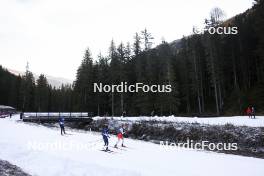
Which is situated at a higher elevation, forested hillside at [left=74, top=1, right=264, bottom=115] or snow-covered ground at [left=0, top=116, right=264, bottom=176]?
forested hillside at [left=74, top=1, right=264, bottom=115]

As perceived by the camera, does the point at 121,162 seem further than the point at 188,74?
No

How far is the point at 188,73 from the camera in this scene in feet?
201

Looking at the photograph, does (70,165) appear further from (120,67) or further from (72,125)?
(120,67)

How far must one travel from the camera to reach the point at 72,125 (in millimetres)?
51781

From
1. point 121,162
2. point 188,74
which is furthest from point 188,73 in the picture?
point 121,162

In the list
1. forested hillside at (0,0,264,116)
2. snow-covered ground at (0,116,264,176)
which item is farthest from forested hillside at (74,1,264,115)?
snow-covered ground at (0,116,264,176)

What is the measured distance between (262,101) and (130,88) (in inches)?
1026

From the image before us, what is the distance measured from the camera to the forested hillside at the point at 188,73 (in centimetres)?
5056

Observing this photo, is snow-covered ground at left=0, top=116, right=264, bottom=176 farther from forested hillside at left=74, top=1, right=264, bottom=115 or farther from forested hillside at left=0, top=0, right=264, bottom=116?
forested hillside at left=74, top=1, right=264, bottom=115

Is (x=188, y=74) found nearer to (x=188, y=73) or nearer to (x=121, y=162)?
(x=188, y=73)

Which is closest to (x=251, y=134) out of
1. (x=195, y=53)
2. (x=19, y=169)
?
(x=19, y=169)

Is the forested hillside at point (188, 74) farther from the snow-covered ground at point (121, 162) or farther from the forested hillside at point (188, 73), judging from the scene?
the snow-covered ground at point (121, 162)

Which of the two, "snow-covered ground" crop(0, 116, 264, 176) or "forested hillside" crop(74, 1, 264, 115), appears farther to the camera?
"forested hillside" crop(74, 1, 264, 115)

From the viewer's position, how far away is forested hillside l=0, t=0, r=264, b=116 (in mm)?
50562
